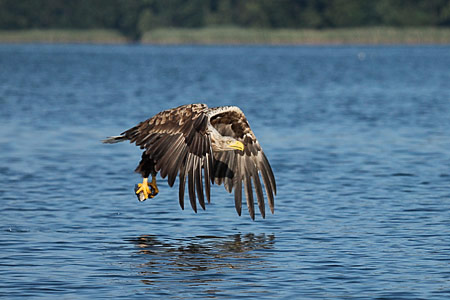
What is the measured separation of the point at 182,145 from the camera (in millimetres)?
12031

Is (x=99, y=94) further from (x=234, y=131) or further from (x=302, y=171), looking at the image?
(x=234, y=131)

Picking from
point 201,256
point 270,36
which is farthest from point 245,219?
point 270,36

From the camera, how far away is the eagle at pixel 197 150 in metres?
11.8

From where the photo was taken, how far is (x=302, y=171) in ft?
65.5

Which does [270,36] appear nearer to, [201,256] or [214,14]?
[214,14]

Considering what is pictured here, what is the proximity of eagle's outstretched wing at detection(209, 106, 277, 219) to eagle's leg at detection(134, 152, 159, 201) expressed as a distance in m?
1.33

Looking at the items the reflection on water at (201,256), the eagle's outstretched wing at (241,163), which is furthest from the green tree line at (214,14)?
the reflection on water at (201,256)

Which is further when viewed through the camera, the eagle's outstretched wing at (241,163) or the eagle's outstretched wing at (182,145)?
the eagle's outstretched wing at (241,163)

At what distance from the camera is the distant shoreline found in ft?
358

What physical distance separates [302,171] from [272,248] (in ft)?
23.3

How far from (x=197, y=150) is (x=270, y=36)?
108202 mm

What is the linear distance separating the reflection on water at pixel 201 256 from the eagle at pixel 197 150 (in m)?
0.62

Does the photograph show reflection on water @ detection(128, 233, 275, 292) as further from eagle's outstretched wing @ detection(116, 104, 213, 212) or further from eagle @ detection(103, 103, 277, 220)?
eagle's outstretched wing @ detection(116, 104, 213, 212)

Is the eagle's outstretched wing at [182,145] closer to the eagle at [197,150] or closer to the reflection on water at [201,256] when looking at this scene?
the eagle at [197,150]
